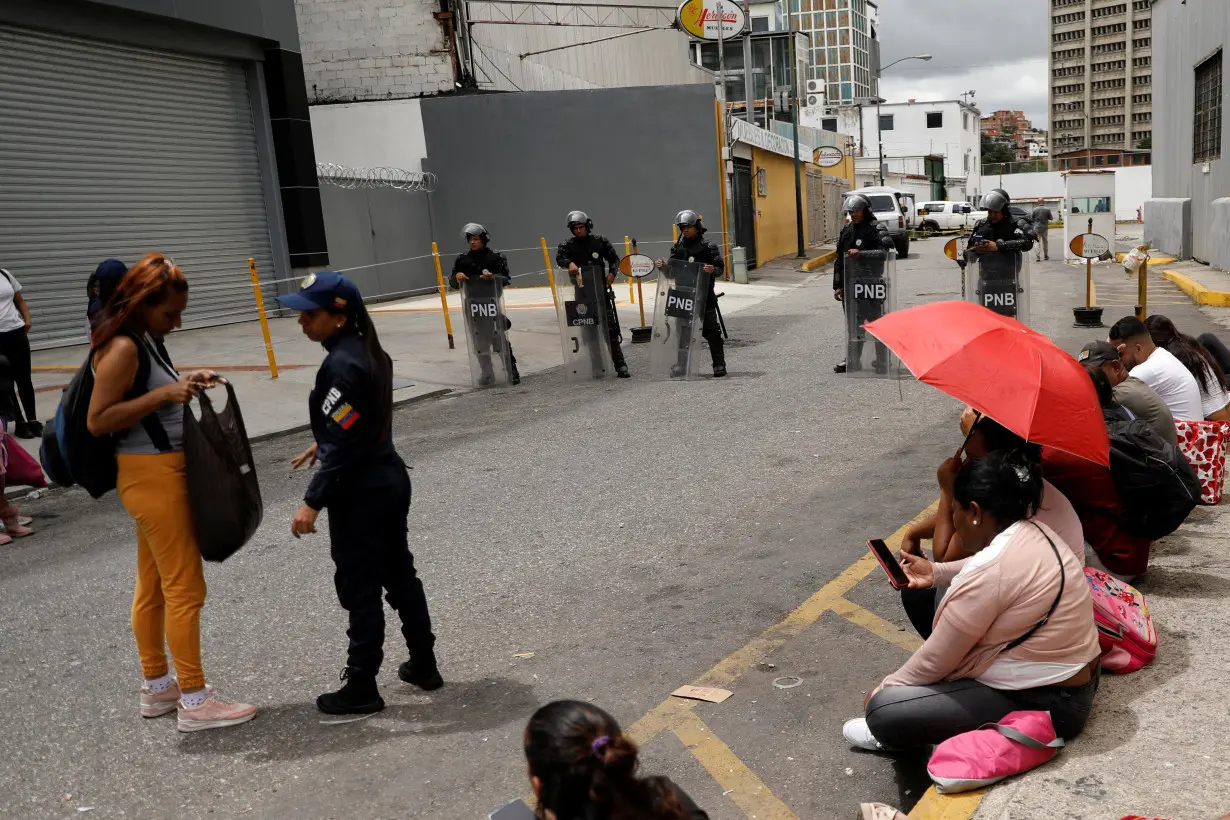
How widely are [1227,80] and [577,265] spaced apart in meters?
14.4

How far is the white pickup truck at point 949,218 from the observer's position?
48.7 metres

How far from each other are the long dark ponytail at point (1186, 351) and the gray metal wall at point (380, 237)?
1596cm

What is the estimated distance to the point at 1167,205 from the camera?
2616cm

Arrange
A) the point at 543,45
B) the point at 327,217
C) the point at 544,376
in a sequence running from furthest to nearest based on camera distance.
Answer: the point at 543,45
the point at 327,217
the point at 544,376

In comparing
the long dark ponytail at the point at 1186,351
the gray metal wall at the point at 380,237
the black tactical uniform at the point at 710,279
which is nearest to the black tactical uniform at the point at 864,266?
the black tactical uniform at the point at 710,279

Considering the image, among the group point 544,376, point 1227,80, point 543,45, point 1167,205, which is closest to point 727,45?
point 543,45

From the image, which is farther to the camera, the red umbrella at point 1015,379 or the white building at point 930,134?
the white building at point 930,134

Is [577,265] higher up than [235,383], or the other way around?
[577,265]

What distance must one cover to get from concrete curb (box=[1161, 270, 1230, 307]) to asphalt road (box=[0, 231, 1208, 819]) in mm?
9146

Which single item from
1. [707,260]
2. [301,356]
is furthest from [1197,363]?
[301,356]

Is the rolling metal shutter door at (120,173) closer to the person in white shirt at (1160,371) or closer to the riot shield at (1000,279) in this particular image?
the riot shield at (1000,279)

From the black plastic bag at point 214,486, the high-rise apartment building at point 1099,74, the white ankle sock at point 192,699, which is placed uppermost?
the high-rise apartment building at point 1099,74

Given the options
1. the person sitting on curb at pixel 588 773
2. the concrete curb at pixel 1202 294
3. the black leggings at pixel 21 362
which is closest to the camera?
the person sitting on curb at pixel 588 773

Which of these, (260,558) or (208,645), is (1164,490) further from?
(260,558)
